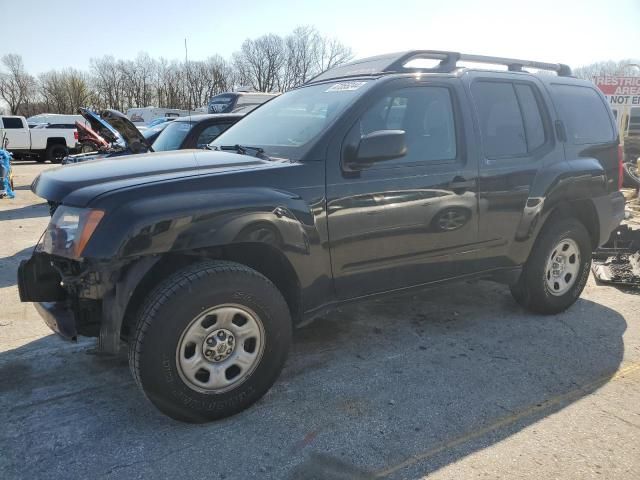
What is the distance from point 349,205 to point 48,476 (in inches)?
80.6

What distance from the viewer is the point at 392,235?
3.23 meters

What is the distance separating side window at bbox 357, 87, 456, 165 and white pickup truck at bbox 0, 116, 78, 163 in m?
20.7

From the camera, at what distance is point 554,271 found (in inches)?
173

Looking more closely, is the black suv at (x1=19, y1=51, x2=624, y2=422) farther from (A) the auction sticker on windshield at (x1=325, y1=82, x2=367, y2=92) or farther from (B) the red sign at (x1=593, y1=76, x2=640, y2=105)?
(B) the red sign at (x1=593, y1=76, x2=640, y2=105)

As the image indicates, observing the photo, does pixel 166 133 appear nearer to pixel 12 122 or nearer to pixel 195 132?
pixel 195 132

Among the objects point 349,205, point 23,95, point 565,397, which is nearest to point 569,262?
point 565,397

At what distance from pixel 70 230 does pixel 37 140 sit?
74.1 ft

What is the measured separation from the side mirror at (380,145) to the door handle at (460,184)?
63cm

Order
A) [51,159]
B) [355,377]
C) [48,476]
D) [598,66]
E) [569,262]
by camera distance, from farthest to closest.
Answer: [598,66]
[51,159]
[569,262]
[355,377]
[48,476]

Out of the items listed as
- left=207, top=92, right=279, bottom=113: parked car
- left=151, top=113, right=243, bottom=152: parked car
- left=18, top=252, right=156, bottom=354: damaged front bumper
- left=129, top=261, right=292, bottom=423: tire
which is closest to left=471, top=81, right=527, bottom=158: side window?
left=129, top=261, right=292, bottom=423: tire

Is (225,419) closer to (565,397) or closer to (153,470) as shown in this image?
(153,470)

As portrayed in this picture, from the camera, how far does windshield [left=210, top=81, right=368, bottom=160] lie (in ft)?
10.4

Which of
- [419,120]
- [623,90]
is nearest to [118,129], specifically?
[419,120]

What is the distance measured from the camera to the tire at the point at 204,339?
2.50 metres
